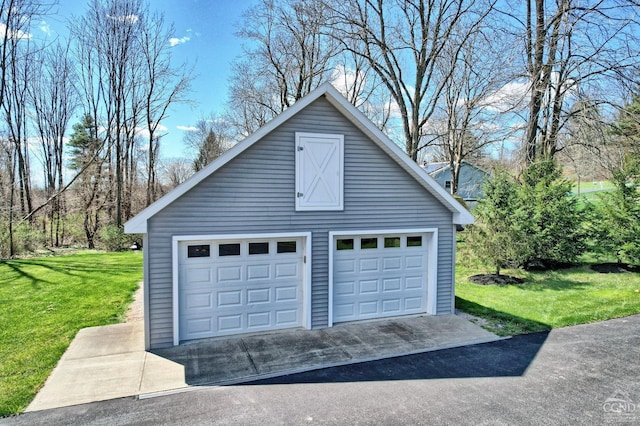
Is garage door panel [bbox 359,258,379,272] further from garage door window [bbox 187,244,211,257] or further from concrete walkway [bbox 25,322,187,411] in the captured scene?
concrete walkway [bbox 25,322,187,411]

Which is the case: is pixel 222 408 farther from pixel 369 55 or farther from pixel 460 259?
pixel 369 55

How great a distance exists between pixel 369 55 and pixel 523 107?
29.8 ft

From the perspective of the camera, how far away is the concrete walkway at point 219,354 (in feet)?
19.2

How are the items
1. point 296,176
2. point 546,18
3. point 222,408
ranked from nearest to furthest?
point 222,408 → point 296,176 → point 546,18

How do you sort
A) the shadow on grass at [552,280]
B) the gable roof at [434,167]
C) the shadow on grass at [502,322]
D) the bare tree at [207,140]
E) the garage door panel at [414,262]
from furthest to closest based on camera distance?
the bare tree at [207,140] < the gable roof at [434,167] < the shadow on grass at [552,280] < the garage door panel at [414,262] < the shadow on grass at [502,322]

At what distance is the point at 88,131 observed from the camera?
85.6ft

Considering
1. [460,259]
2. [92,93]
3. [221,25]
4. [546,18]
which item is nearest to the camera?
[546,18]

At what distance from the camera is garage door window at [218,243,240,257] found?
7.88m

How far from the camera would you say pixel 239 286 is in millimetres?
8008

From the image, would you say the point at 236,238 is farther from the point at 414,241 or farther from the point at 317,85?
the point at 317,85

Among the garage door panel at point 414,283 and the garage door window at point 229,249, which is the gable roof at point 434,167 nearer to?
the garage door panel at point 414,283

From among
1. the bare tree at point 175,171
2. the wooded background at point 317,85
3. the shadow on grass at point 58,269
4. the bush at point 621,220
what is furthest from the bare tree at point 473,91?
the bare tree at point 175,171

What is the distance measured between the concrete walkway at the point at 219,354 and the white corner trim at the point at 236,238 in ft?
1.22

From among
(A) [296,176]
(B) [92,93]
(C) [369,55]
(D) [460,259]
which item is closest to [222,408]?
(A) [296,176]
